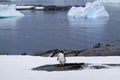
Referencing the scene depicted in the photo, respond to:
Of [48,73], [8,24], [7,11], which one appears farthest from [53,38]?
[7,11]

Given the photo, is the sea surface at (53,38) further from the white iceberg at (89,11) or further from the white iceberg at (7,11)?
the white iceberg at (7,11)

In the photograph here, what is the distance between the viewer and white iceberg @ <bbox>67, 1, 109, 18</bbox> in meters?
35.0

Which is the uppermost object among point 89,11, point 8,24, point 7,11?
point 89,11

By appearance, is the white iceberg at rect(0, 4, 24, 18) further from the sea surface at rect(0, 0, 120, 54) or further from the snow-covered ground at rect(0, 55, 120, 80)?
the snow-covered ground at rect(0, 55, 120, 80)

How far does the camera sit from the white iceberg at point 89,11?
115 ft

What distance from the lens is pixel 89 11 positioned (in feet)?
121

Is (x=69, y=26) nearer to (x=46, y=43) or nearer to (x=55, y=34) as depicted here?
(x=55, y=34)

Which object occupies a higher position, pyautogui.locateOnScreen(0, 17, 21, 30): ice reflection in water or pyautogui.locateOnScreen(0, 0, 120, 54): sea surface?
pyautogui.locateOnScreen(0, 0, 120, 54): sea surface

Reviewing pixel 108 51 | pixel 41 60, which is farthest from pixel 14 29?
pixel 41 60

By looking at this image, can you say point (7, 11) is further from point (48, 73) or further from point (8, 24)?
point (48, 73)

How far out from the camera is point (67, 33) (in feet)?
87.4

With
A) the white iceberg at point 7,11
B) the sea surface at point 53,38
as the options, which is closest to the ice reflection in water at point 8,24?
the sea surface at point 53,38

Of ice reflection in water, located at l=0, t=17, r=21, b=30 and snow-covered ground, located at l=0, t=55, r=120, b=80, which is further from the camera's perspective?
ice reflection in water, located at l=0, t=17, r=21, b=30

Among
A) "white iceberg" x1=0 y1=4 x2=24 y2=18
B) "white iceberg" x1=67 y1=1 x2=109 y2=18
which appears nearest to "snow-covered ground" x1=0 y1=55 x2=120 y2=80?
"white iceberg" x1=67 y1=1 x2=109 y2=18
